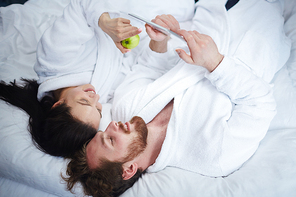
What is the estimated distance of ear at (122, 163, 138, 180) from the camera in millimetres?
859

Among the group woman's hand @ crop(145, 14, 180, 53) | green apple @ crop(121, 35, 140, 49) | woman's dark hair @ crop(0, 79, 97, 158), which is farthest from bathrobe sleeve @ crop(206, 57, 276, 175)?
woman's dark hair @ crop(0, 79, 97, 158)

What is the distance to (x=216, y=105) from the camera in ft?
2.89

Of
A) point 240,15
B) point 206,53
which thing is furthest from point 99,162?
point 240,15

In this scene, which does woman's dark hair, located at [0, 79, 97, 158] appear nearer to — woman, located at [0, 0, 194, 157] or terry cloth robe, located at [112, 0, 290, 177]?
woman, located at [0, 0, 194, 157]

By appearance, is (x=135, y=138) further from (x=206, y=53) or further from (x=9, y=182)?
(x=9, y=182)

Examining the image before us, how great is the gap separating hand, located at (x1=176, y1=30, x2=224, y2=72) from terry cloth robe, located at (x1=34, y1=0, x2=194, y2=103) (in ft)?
1.44

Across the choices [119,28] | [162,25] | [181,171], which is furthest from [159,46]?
[181,171]

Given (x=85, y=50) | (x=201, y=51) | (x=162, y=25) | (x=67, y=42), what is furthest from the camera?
(x=85, y=50)

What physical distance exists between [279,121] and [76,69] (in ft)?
3.74

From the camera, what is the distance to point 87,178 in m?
0.85

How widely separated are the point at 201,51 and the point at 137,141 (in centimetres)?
48

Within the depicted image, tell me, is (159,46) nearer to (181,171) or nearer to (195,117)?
(195,117)

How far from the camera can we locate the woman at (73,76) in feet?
2.90

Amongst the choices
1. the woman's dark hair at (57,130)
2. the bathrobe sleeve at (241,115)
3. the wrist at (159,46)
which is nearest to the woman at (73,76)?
the woman's dark hair at (57,130)
